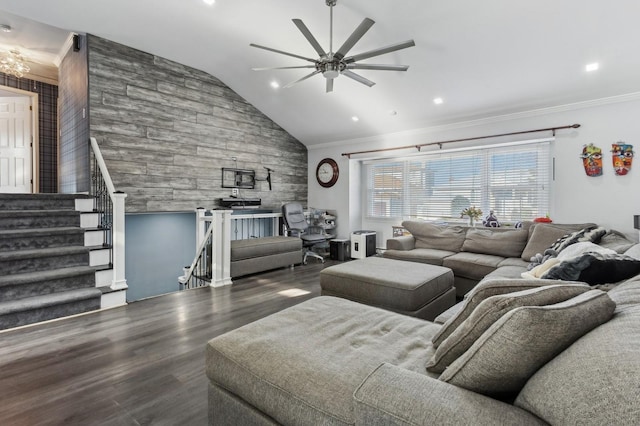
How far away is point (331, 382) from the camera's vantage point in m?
1.13

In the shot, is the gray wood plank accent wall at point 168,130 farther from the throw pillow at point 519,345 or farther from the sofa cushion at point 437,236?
the throw pillow at point 519,345

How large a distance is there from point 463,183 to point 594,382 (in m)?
5.05

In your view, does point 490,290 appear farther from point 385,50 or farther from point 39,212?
point 39,212

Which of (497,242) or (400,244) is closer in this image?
(497,242)

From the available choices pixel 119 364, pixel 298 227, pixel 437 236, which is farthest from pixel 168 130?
pixel 437 236

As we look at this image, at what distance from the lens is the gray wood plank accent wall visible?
4496mm

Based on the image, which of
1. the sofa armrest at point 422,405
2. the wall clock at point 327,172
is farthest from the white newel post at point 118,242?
the wall clock at point 327,172

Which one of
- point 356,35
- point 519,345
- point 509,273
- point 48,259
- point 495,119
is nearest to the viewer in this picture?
point 519,345

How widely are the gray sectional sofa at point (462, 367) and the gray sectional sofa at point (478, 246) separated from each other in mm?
1998

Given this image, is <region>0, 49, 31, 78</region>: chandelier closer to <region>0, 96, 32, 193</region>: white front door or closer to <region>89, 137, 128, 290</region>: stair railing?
<region>0, 96, 32, 193</region>: white front door

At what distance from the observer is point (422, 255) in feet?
13.3

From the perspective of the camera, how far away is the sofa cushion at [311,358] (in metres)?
1.12

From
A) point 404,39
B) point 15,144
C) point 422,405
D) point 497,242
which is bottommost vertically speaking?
point 422,405

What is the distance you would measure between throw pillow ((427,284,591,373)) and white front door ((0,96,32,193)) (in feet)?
24.2
